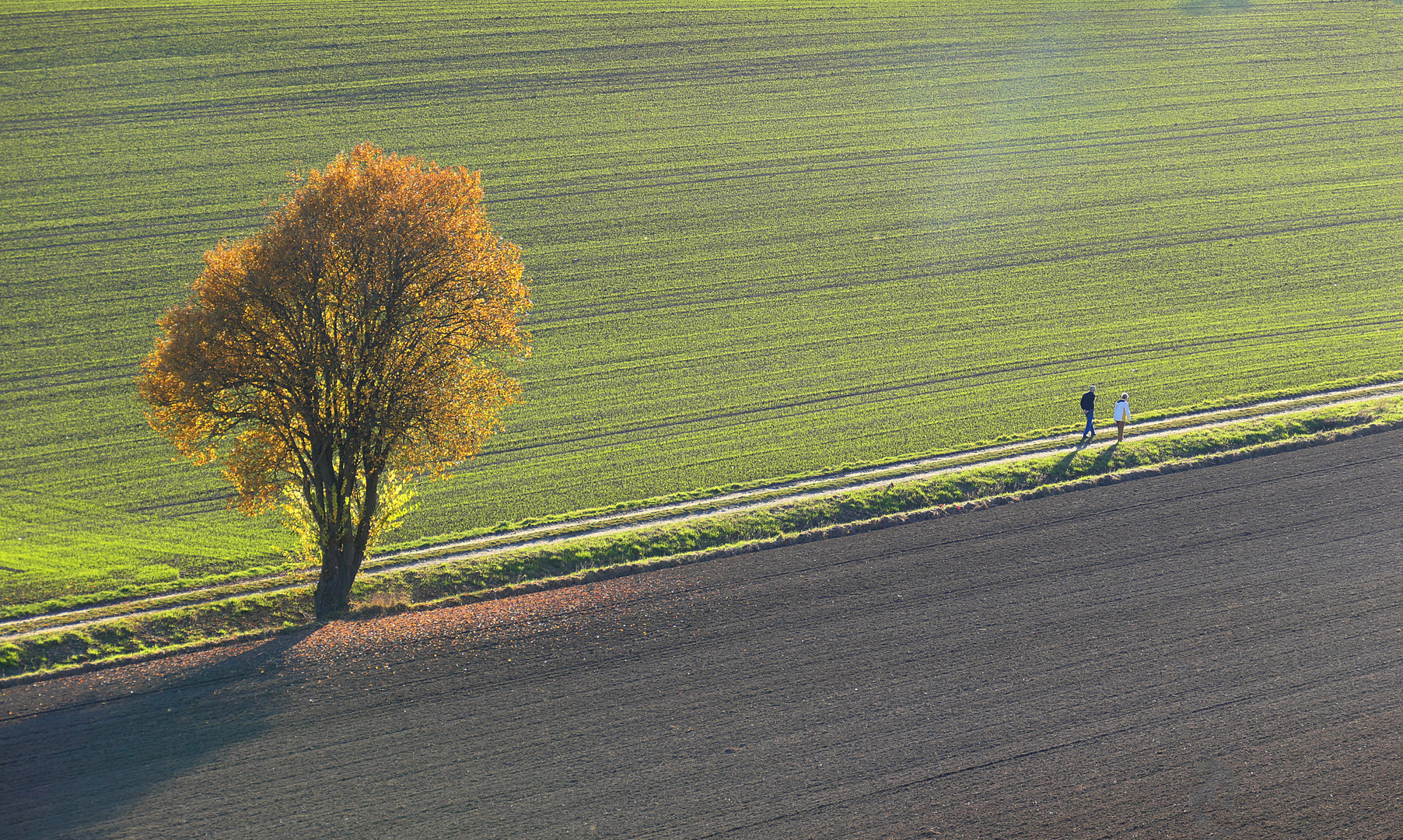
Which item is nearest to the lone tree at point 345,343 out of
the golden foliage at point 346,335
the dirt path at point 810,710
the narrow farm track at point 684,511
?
the golden foliage at point 346,335

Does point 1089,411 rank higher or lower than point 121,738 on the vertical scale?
higher

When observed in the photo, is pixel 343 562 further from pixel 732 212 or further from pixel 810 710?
pixel 732 212

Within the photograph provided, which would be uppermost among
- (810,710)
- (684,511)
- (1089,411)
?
(1089,411)

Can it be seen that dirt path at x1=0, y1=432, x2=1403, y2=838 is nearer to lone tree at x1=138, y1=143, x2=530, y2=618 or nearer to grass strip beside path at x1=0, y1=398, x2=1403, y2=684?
grass strip beside path at x1=0, y1=398, x2=1403, y2=684

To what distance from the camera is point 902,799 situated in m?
15.6

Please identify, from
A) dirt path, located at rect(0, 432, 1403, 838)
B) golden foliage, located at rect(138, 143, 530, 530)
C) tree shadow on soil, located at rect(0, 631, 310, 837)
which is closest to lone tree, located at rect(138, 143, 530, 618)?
golden foliage, located at rect(138, 143, 530, 530)

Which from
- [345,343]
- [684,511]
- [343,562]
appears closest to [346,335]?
[345,343]

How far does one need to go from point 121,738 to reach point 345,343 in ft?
25.4

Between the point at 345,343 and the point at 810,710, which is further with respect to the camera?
the point at 345,343

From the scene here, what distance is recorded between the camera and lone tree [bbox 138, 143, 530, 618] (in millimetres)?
18844

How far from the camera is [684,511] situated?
25.0m

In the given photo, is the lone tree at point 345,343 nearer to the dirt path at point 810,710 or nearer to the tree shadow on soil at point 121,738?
the tree shadow on soil at point 121,738

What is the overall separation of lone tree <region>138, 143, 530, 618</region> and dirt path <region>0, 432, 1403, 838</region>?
130 inches

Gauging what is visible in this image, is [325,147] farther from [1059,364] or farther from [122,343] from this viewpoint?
[1059,364]
